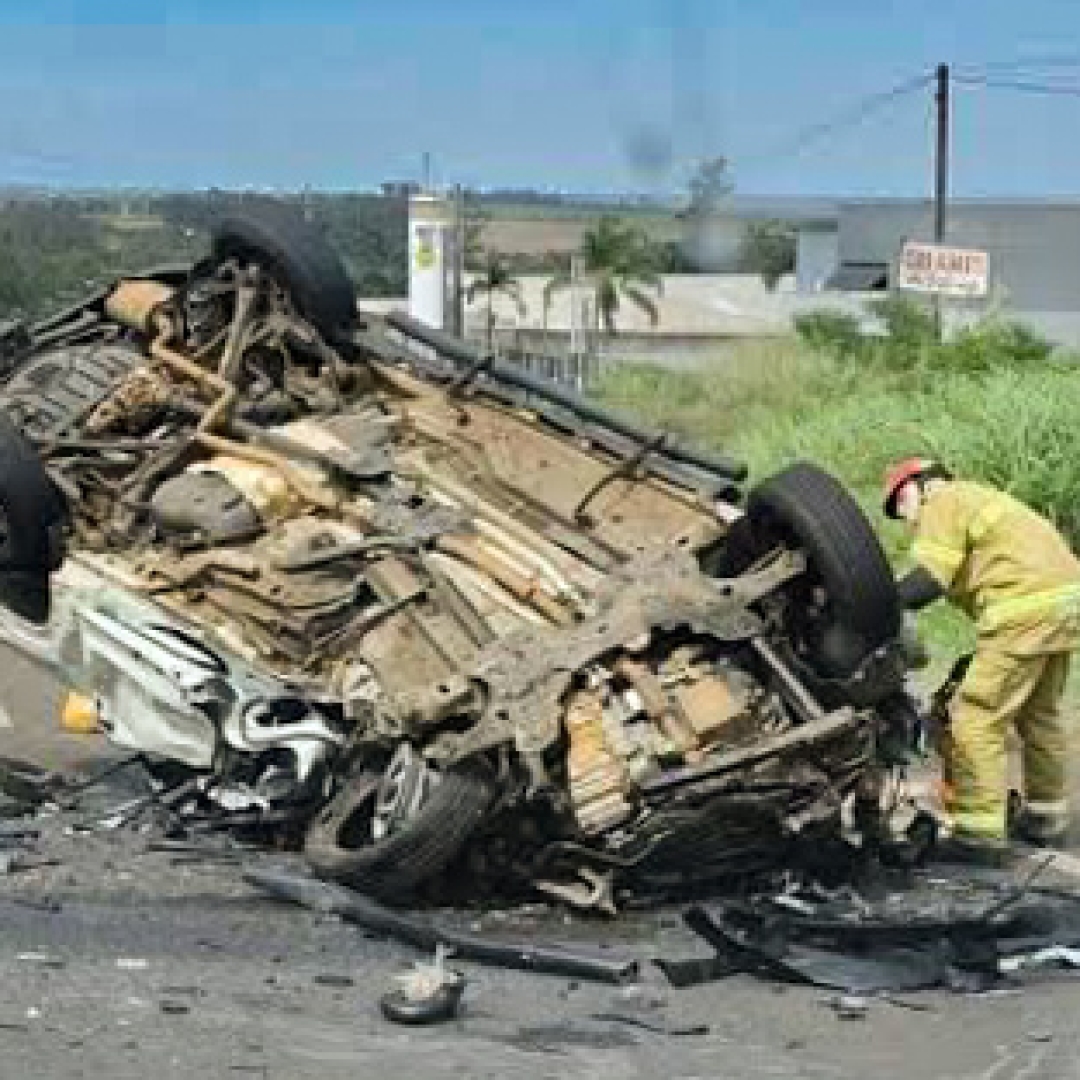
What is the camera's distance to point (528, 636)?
6.98 m

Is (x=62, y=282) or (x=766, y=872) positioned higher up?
(x=62, y=282)

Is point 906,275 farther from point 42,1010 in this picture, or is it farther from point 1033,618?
point 42,1010

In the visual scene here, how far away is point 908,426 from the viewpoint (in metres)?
19.2

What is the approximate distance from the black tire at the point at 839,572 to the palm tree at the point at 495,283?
163 ft

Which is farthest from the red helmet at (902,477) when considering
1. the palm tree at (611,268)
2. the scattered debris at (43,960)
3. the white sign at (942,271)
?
the palm tree at (611,268)

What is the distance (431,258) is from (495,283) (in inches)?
1586

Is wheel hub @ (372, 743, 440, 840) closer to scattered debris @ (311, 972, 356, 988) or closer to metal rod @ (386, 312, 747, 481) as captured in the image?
scattered debris @ (311, 972, 356, 988)

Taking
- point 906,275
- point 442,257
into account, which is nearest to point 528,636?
point 442,257

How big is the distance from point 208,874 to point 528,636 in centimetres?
120

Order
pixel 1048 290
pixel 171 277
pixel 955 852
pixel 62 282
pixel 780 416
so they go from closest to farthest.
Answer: pixel 955 852, pixel 171 277, pixel 62 282, pixel 780 416, pixel 1048 290

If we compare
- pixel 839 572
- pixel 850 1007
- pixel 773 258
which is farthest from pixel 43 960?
pixel 773 258

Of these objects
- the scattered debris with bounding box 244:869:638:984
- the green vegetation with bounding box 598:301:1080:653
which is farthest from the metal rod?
the scattered debris with bounding box 244:869:638:984

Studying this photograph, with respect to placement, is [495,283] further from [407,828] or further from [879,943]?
[879,943]

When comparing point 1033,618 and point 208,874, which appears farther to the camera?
point 1033,618
